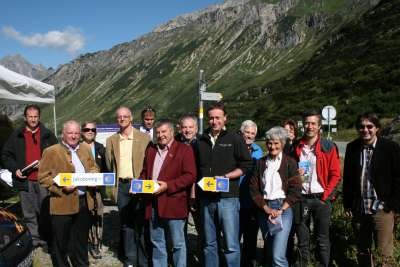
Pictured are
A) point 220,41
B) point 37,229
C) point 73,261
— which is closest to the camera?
point 73,261

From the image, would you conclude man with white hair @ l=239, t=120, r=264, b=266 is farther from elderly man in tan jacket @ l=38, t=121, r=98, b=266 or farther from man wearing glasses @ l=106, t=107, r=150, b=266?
elderly man in tan jacket @ l=38, t=121, r=98, b=266

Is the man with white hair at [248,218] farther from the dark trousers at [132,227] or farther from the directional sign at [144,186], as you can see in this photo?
the dark trousers at [132,227]

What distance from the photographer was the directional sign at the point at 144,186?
4.59 m

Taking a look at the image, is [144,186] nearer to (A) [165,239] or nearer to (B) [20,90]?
(A) [165,239]

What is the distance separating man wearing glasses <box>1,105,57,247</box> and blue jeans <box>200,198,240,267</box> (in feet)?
8.87

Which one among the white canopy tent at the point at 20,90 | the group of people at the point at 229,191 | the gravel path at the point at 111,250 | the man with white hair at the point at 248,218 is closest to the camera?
the group of people at the point at 229,191

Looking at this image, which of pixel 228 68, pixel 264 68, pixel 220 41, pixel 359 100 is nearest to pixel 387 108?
pixel 359 100

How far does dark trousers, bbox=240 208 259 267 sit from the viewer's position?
5.25 m

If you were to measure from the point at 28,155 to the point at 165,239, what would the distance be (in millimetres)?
2512

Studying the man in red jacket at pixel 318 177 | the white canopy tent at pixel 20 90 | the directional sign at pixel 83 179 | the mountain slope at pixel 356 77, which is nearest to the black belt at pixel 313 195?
the man in red jacket at pixel 318 177

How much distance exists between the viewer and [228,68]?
510ft

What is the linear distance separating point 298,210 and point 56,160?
2.82m

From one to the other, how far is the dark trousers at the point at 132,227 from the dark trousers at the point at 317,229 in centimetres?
194

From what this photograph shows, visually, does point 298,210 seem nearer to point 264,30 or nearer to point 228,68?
point 228,68
